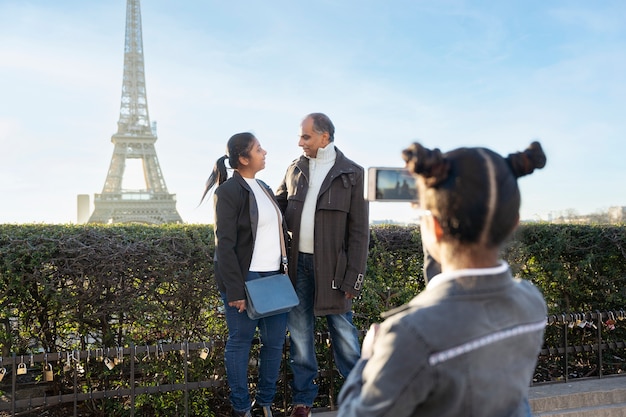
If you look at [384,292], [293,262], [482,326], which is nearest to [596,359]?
[384,292]

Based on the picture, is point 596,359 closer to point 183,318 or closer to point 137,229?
point 183,318

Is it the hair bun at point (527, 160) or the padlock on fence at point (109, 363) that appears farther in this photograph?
the padlock on fence at point (109, 363)

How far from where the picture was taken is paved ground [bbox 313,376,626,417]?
4.39 m

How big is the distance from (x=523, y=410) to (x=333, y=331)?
7.55 feet

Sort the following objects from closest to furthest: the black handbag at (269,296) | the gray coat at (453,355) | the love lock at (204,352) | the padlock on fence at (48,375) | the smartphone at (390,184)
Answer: the gray coat at (453,355), the smartphone at (390,184), the black handbag at (269,296), the padlock on fence at (48,375), the love lock at (204,352)

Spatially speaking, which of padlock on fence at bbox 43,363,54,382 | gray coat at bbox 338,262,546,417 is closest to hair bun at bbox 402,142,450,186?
gray coat at bbox 338,262,546,417

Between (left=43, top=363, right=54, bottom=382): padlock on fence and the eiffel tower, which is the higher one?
the eiffel tower

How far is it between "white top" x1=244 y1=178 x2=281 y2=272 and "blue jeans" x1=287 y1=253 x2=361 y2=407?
22cm

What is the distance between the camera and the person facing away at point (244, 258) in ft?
11.3

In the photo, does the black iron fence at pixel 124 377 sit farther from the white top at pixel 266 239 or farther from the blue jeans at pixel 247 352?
the white top at pixel 266 239

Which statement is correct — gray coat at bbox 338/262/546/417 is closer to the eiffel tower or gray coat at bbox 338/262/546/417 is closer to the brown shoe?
the brown shoe

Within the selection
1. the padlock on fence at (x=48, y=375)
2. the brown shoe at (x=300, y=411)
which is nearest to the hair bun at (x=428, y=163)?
the brown shoe at (x=300, y=411)

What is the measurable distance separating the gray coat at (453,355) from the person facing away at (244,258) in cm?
210

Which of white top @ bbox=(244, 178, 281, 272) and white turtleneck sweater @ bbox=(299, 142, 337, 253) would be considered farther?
white turtleneck sweater @ bbox=(299, 142, 337, 253)
